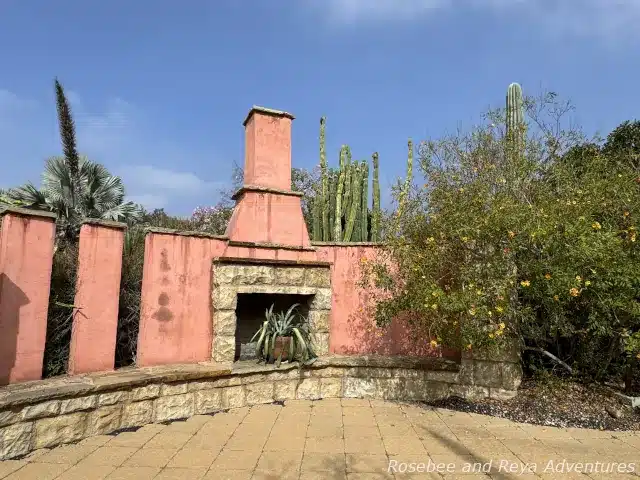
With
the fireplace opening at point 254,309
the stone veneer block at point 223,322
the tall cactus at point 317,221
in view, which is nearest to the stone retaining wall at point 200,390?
the stone veneer block at point 223,322

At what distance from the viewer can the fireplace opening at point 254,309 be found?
6.38 meters

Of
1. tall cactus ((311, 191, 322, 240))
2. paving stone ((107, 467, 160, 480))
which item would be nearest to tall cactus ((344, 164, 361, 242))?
tall cactus ((311, 191, 322, 240))

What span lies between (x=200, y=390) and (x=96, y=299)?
1.52 metres

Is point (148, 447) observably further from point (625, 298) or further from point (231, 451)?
point (625, 298)

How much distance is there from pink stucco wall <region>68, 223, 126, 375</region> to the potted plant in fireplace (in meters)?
1.79

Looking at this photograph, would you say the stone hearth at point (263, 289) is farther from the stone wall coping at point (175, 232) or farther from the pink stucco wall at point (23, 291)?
the pink stucco wall at point (23, 291)

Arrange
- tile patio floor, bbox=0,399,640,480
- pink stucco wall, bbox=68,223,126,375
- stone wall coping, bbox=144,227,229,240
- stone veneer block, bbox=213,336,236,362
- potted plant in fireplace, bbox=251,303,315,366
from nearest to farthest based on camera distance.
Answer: tile patio floor, bbox=0,399,640,480 → pink stucco wall, bbox=68,223,126,375 → stone wall coping, bbox=144,227,229,240 → stone veneer block, bbox=213,336,236,362 → potted plant in fireplace, bbox=251,303,315,366

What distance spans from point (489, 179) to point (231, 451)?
14.8 feet

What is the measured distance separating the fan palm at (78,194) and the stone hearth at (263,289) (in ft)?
12.5

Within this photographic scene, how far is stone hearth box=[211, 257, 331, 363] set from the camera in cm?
558

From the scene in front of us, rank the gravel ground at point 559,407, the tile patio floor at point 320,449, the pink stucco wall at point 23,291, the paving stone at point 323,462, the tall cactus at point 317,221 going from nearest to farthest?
1. the tile patio floor at point 320,449
2. the paving stone at point 323,462
3. the pink stucco wall at point 23,291
4. the gravel ground at point 559,407
5. the tall cactus at point 317,221

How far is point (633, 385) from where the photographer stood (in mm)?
5676

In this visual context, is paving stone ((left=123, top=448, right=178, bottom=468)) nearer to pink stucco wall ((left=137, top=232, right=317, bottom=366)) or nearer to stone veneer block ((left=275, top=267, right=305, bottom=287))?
pink stucco wall ((left=137, top=232, right=317, bottom=366))

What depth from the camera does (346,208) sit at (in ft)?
28.1
